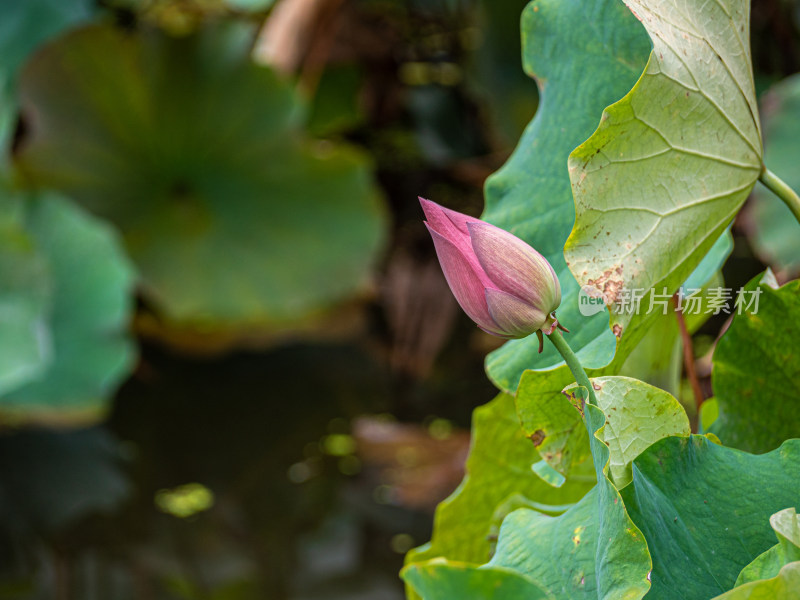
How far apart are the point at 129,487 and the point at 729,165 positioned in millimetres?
1949

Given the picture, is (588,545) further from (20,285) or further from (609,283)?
(20,285)

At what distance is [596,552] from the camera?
0.28 m

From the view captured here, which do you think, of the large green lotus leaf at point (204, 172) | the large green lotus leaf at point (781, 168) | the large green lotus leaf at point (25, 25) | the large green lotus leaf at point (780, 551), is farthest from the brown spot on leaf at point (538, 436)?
the large green lotus leaf at point (204, 172)

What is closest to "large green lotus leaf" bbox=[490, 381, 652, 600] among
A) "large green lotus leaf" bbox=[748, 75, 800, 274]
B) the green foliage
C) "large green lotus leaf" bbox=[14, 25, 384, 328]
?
the green foliage

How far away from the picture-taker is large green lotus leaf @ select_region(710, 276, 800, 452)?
1.20 feet

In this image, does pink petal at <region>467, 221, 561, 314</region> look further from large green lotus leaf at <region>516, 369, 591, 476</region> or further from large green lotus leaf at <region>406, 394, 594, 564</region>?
large green lotus leaf at <region>406, 394, 594, 564</region>

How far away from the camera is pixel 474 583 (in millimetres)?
240

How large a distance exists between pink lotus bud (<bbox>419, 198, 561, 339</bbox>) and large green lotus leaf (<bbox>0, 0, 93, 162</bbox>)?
2008 mm

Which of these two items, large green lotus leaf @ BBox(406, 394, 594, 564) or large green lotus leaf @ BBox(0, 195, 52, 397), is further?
large green lotus leaf @ BBox(0, 195, 52, 397)

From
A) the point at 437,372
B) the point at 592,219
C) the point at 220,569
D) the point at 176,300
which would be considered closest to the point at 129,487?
the point at 220,569

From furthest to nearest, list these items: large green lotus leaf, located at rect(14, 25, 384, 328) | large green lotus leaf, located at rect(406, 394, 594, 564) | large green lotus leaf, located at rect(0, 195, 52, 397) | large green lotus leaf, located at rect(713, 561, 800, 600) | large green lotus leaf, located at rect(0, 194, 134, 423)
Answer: large green lotus leaf, located at rect(14, 25, 384, 328) < large green lotus leaf, located at rect(0, 194, 134, 423) < large green lotus leaf, located at rect(0, 195, 52, 397) < large green lotus leaf, located at rect(406, 394, 594, 564) < large green lotus leaf, located at rect(713, 561, 800, 600)

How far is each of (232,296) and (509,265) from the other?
2.31 metres

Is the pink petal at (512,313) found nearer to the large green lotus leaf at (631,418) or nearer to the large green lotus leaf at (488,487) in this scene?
the large green lotus leaf at (631,418)

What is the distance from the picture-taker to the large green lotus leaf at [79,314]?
2.10 m
